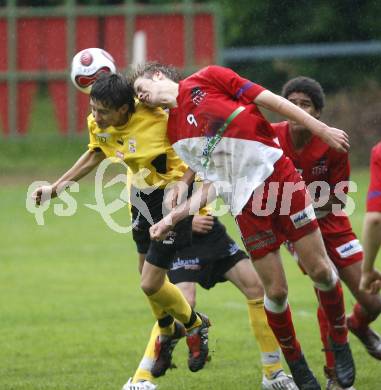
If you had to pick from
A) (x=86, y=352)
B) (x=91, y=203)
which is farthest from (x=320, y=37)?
(x=86, y=352)

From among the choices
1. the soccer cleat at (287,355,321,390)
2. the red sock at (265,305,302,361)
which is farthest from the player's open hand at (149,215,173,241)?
the soccer cleat at (287,355,321,390)

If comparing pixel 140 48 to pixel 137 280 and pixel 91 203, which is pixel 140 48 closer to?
pixel 91 203

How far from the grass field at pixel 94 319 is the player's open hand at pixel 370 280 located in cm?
154

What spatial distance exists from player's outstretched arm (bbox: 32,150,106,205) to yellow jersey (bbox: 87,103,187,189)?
0.21 metres

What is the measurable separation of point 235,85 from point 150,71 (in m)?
0.58

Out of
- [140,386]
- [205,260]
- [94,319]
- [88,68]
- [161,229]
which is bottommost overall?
[94,319]

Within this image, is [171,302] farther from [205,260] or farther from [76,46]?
[76,46]

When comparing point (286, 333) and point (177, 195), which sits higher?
point (177, 195)

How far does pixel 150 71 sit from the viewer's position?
6840 mm

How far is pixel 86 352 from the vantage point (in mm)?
8891

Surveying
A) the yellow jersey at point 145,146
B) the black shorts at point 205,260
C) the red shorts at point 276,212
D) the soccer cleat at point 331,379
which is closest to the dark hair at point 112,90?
the yellow jersey at point 145,146

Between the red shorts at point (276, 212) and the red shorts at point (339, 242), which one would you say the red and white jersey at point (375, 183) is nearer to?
the red shorts at point (276, 212)

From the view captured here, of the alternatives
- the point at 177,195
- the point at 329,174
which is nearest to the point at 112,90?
the point at 177,195

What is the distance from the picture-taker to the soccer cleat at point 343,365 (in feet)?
22.4
